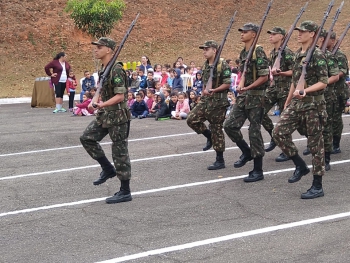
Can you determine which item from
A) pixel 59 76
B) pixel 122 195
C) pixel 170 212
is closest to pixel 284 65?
pixel 122 195

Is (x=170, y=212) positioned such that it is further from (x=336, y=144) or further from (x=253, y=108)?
(x=336, y=144)

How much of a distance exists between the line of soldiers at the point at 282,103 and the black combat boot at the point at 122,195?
173 cm

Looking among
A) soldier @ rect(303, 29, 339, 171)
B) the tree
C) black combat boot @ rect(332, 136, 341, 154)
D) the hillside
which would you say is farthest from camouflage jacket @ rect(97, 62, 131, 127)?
the tree

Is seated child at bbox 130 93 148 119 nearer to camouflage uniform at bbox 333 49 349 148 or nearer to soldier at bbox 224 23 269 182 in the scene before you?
camouflage uniform at bbox 333 49 349 148

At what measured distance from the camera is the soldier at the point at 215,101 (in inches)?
379

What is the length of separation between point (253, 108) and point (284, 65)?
1567 mm

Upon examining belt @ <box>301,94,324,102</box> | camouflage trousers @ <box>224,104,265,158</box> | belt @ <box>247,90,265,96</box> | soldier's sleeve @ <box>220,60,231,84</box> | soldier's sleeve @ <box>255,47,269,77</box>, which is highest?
soldier's sleeve @ <box>255,47,269,77</box>

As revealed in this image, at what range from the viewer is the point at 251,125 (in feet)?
30.1

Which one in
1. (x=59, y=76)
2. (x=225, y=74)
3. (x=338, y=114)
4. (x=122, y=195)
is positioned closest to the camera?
(x=122, y=195)

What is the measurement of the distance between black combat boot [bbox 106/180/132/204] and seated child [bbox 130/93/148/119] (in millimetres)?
8410

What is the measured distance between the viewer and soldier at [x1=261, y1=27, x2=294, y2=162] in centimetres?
1035

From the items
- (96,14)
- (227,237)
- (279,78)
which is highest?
(96,14)

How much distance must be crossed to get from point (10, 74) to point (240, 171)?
1962 cm

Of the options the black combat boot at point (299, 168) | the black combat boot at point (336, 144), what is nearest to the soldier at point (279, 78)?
the black combat boot at point (336, 144)
